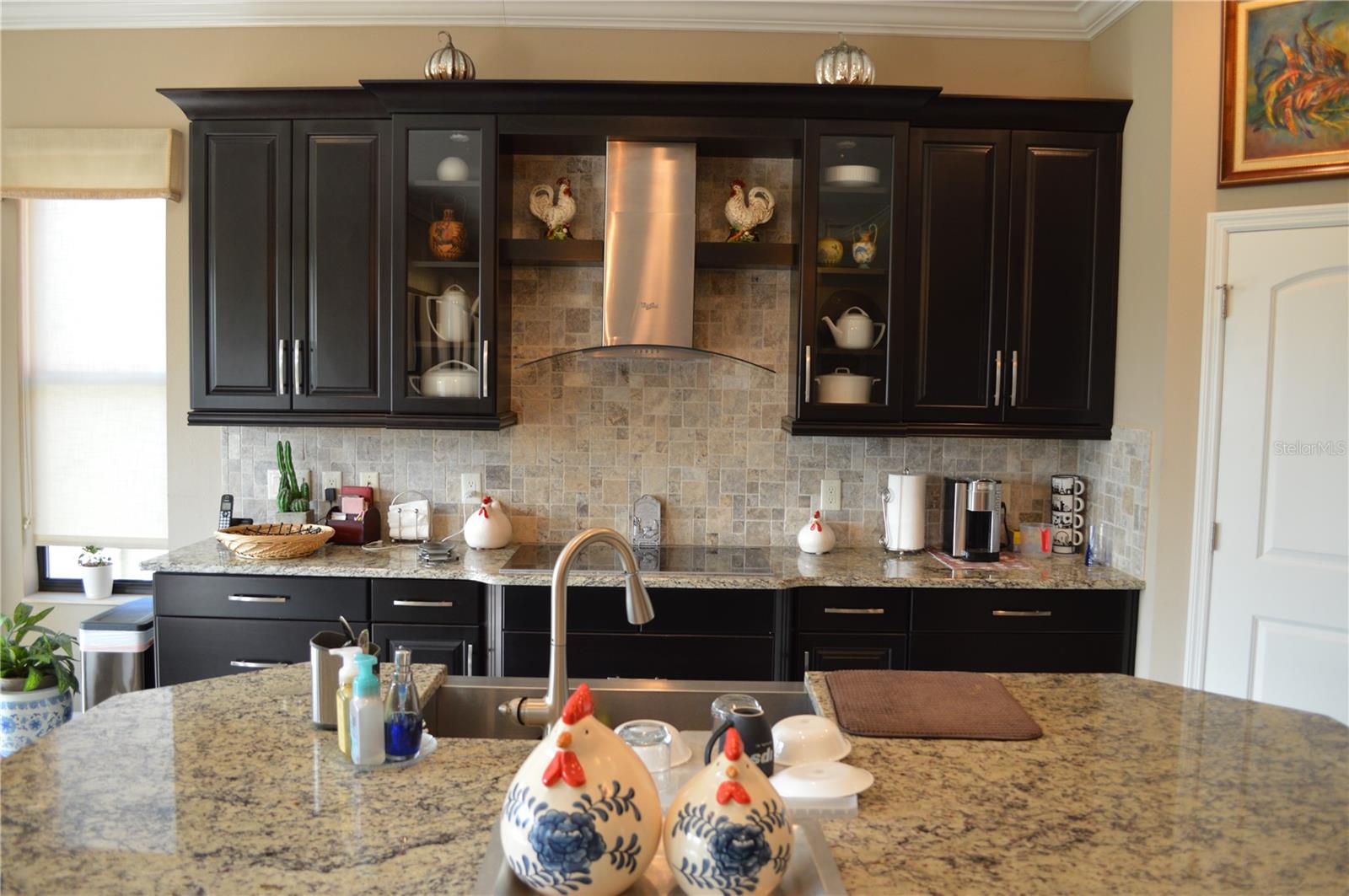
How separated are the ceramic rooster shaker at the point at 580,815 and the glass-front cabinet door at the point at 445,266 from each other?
2.33m

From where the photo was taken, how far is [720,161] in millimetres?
3531

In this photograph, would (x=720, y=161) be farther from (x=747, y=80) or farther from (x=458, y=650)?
(x=458, y=650)

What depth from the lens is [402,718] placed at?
1.53 m

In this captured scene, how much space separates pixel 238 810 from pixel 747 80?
311 centimetres

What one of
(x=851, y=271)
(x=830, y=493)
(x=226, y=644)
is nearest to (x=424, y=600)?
(x=226, y=644)

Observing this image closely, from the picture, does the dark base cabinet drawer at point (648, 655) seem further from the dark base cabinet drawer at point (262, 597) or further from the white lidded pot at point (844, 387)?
the white lidded pot at point (844, 387)

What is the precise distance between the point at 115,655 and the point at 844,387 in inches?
110

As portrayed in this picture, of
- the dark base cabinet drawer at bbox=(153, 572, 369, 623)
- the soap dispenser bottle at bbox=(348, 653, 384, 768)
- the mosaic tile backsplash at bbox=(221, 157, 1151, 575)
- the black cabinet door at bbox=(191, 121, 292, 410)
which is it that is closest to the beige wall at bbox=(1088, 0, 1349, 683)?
the mosaic tile backsplash at bbox=(221, 157, 1151, 575)

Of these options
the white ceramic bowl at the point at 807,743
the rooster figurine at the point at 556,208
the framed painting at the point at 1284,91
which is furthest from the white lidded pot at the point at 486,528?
the framed painting at the point at 1284,91

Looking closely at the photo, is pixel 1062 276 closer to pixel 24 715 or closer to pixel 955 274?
pixel 955 274

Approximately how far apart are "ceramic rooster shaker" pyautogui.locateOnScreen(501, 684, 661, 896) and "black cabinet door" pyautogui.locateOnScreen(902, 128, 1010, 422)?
8.06 ft

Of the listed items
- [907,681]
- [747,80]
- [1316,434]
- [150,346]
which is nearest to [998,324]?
[1316,434]

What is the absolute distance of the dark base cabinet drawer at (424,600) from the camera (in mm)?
3107

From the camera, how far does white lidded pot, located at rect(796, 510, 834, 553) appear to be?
3449mm
